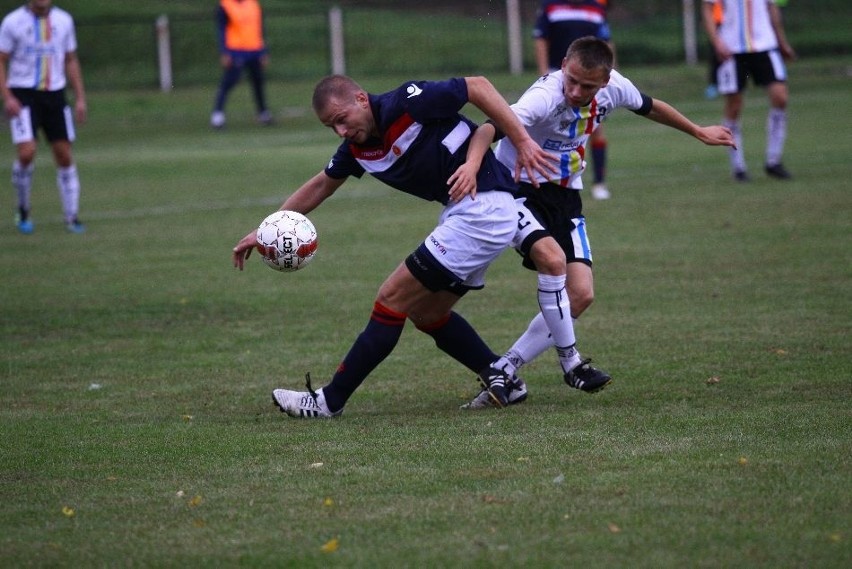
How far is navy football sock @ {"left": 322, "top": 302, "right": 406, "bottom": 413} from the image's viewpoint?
244 inches

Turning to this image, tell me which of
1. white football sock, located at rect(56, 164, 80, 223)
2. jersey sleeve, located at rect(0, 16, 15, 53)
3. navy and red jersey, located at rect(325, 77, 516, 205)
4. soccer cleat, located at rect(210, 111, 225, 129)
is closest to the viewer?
navy and red jersey, located at rect(325, 77, 516, 205)

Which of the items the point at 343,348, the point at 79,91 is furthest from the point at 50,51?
the point at 343,348

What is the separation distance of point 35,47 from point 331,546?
1020 cm

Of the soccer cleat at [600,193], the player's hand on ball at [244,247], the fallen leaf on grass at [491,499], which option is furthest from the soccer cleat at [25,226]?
the fallen leaf on grass at [491,499]

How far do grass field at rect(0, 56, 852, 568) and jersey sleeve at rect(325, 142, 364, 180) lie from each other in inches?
44.5

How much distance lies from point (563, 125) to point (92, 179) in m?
12.8

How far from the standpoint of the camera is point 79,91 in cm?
1355

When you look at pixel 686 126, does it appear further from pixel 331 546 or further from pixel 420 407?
pixel 331 546

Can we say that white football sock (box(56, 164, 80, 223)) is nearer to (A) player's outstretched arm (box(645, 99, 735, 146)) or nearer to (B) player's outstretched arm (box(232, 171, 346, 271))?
(B) player's outstretched arm (box(232, 171, 346, 271))

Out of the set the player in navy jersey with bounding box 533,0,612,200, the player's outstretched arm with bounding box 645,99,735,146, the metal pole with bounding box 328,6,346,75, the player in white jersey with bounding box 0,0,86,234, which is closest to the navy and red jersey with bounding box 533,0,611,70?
the player in navy jersey with bounding box 533,0,612,200

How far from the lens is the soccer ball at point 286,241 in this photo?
20.6 feet

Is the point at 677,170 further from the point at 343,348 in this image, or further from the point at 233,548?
the point at 233,548

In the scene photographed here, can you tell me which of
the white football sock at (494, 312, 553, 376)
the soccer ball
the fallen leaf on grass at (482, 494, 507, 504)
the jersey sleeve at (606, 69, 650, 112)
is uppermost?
the jersey sleeve at (606, 69, 650, 112)

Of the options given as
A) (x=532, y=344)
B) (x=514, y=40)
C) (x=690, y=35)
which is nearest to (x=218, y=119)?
(x=514, y=40)
